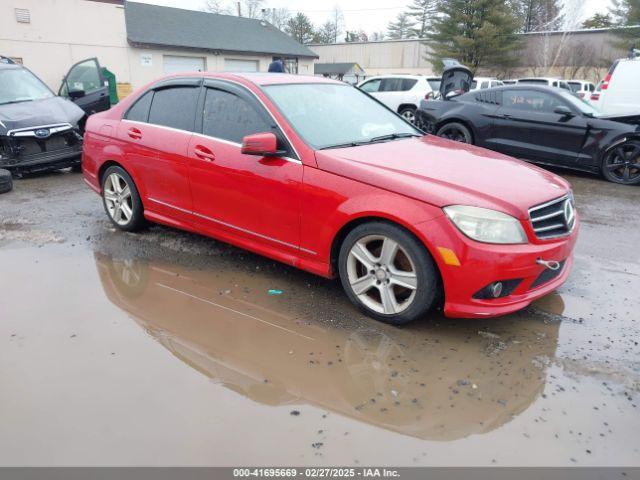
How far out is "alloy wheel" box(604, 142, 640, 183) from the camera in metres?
7.92

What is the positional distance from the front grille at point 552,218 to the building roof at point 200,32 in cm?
2427

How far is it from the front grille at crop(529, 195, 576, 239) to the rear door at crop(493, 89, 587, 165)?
5.29 m

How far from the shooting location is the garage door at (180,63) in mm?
25880

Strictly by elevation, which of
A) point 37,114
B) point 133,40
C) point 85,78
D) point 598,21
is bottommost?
point 37,114

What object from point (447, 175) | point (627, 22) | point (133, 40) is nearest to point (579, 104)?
point (447, 175)

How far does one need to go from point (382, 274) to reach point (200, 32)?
29.0 m

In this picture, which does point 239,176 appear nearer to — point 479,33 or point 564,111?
point 564,111

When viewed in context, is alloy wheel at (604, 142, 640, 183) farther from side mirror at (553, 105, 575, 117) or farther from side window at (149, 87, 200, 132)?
side window at (149, 87, 200, 132)

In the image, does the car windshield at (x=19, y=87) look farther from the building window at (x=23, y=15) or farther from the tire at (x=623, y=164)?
the building window at (x=23, y=15)

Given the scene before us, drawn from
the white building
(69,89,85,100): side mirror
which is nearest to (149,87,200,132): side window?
(69,89,85,100): side mirror

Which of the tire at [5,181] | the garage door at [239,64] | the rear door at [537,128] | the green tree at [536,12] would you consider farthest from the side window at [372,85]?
the green tree at [536,12]

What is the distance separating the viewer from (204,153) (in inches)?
163
